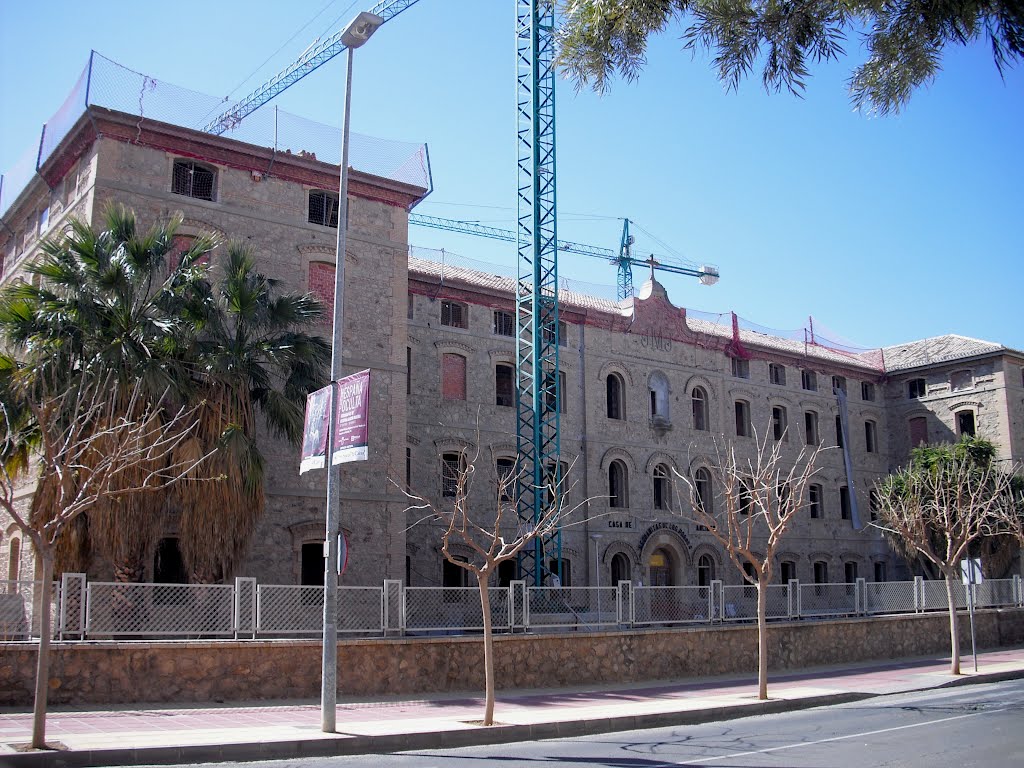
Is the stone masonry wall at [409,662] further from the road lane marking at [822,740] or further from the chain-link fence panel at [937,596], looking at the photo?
the road lane marking at [822,740]

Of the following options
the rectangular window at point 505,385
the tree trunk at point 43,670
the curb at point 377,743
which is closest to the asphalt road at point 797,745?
the curb at point 377,743

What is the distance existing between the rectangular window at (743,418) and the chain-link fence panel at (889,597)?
1258 cm

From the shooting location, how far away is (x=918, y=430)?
42.6 metres

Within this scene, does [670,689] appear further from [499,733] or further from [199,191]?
[199,191]

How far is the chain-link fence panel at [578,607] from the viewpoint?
19359 mm

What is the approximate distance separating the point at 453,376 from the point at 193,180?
1055 centimetres

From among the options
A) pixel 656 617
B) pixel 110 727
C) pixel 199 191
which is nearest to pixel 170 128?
pixel 199 191

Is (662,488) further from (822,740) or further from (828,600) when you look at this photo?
(822,740)

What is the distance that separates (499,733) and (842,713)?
6.17m

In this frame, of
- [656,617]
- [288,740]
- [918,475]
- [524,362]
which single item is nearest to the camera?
[288,740]

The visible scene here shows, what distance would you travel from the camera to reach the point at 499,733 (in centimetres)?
1319

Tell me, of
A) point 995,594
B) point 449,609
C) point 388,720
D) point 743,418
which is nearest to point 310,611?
point 449,609

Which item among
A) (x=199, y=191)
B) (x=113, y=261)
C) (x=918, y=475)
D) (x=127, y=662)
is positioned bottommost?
(x=127, y=662)

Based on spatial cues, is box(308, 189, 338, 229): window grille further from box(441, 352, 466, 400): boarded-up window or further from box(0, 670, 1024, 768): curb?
box(0, 670, 1024, 768): curb
